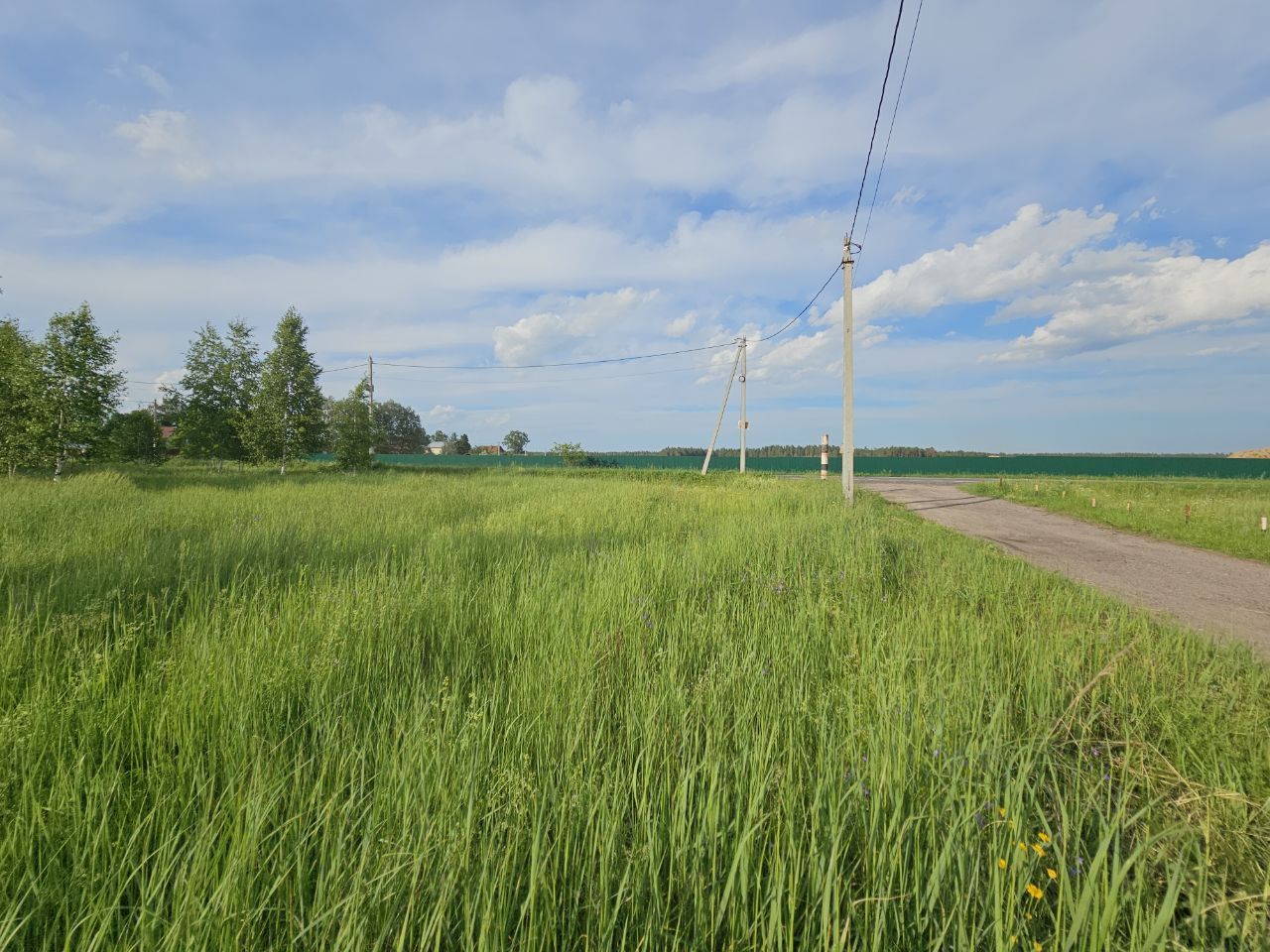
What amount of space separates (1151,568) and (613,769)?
804 centimetres

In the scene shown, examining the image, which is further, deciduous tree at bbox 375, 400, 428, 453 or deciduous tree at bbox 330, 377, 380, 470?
deciduous tree at bbox 375, 400, 428, 453

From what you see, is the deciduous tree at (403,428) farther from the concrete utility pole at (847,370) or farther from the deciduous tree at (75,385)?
the concrete utility pole at (847,370)

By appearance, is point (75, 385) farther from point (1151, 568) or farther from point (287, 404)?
point (1151, 568)

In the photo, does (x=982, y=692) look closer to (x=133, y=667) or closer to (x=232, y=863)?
(x=232, y=863)

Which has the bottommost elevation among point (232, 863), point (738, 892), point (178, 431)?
point (738, 892)

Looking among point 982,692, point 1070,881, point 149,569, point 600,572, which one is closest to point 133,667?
point 149,569

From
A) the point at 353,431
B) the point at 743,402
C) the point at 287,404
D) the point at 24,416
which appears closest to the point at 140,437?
the point at 287,404

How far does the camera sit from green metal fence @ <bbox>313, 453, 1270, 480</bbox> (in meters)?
A: 33.1

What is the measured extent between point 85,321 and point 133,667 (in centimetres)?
1975

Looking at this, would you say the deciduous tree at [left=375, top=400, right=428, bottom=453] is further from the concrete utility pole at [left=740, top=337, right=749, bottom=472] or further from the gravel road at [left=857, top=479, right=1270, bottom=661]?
the gravel road at [left=857, top=479, right=1270, bottom=661]

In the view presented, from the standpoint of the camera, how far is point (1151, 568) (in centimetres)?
634

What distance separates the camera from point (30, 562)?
156 inches

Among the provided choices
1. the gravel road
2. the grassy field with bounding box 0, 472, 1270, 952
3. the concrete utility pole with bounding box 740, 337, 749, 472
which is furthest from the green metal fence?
the grassy field with bounding box 0, 472, 1270, 952

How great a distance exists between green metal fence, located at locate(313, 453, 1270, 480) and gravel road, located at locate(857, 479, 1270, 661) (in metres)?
18.2
